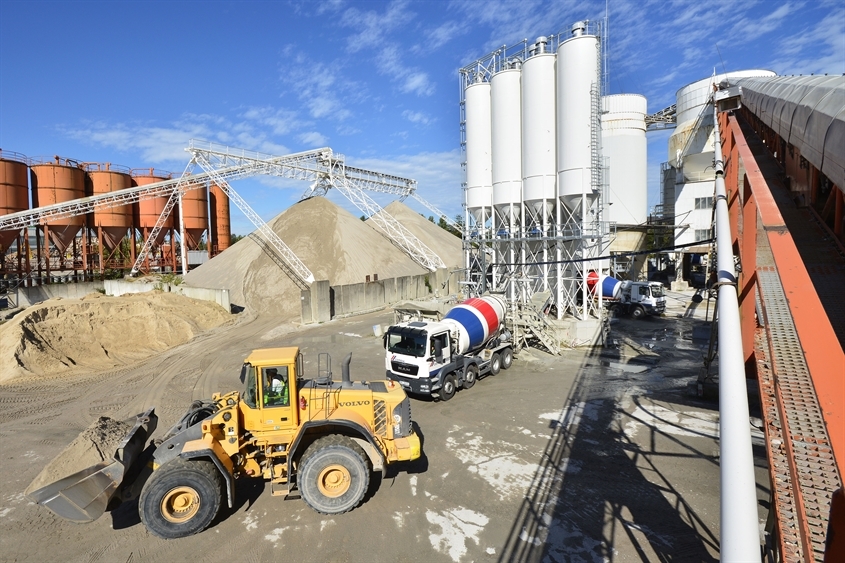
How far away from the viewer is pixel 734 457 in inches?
80.0

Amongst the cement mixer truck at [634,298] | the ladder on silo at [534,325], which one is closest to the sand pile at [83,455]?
the ladder on silo at [534,325]

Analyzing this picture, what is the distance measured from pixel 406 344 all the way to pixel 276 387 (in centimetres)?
607

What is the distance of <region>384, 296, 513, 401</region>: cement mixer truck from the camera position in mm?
13578

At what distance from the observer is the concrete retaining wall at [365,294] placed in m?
27.0

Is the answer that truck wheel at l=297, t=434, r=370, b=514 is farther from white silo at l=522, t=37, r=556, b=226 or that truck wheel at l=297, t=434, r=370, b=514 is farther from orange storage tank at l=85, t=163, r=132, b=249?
orange storage tank at l=85, t=163, r=132, b=249

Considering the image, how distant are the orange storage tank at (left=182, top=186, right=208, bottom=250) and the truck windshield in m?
37.6

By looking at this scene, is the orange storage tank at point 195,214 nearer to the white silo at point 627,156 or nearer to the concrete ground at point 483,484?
the concrete ground at point 483,484

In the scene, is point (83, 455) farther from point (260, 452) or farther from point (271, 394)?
point (271, 394)

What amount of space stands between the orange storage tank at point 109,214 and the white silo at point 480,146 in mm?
32676

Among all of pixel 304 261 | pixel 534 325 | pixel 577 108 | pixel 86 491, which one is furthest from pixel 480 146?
pixel 86 491

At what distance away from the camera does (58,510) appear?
22.3ft

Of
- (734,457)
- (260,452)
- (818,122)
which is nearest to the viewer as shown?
(734,457)

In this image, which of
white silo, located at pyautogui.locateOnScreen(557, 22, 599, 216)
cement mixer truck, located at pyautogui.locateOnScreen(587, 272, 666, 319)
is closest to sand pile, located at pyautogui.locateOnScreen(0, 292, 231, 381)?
white silo, located at pyautogui.locateOnScreen(557, 22, 599, 216)

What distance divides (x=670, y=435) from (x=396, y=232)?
119ft
